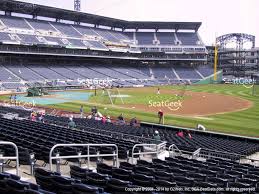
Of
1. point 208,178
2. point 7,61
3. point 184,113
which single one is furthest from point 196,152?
point 7,61

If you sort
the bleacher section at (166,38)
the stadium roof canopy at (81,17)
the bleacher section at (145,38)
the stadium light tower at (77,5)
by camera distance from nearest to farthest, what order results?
the stadium roof canopy at (81,17), the stadium light tower at (77,5), the bleacher section at (145,38), the bleacher section at (166,38)

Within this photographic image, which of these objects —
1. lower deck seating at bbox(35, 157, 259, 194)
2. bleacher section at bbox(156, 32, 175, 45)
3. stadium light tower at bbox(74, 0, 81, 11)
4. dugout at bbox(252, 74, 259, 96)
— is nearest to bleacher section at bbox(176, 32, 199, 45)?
bleacher section at bbox(156, 32, 175, 45)

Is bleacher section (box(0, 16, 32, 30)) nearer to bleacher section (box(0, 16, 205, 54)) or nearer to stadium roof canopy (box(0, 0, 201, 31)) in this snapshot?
bleacher section (box(0, 16, 205, 54))

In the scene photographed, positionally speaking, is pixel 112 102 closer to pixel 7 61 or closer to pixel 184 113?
pixel 184 113

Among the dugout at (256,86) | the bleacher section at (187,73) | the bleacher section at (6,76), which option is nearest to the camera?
the dugout at (256,86)

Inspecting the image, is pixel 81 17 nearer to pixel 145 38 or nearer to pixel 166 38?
pixel 145 38

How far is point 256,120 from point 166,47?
82.6 metres

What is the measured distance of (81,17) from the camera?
338 ft

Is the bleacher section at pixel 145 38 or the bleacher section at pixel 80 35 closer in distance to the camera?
the bleacher section at pixel 80 35

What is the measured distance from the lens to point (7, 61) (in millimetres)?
82438

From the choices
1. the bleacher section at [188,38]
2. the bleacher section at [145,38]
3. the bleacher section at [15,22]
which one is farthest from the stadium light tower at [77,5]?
the bleacher section at [188,38]

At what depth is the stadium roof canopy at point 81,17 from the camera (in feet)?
279

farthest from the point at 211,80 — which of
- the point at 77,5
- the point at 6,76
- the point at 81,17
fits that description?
the point at 6,76

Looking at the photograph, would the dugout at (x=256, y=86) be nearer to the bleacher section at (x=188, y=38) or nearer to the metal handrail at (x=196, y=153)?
the bleacher section at (x=188, y=38)
